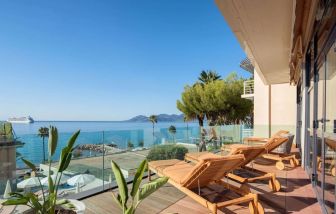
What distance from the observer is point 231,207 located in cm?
305

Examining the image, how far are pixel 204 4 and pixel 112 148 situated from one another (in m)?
12.9

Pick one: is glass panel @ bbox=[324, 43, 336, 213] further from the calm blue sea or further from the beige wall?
the beige wall

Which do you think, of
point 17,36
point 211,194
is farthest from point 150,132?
point 17,36

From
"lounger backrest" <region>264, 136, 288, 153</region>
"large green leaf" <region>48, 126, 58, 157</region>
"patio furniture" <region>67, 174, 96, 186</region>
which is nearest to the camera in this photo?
"large green leaf" <region>48, 126, 58, 157</region>

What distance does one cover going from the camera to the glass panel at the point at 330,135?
2.43 meters

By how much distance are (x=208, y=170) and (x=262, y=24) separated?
276 cm

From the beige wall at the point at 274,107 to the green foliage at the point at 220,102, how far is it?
27.0ft

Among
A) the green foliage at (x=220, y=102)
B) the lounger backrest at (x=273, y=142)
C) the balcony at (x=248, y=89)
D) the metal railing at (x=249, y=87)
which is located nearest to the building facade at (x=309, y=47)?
the lounger backrest at (x=273, y=142)

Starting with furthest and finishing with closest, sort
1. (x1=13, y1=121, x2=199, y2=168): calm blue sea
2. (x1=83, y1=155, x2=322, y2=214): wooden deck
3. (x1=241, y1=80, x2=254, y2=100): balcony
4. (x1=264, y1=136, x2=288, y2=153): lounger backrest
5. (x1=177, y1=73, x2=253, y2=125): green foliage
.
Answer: (x1=177, y1=73, x2=253, y2=125): green foliage → (x1=241, y1=80, x2=254, y2=100): balcony → (x1=264, y1=136, x2=288, y2=153): lounger backrest → (x1=13, y1=121, x2=199, y2=168): calm blue sea → (x1=83, y1=155, x2=322, y2=214): wooden deck

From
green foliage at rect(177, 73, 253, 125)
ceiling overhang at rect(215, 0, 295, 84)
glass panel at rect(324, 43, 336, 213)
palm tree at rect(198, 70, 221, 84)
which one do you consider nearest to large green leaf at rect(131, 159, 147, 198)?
glass panel at rect(324, 43, 336, 213)

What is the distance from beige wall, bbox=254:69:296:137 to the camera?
397 inches

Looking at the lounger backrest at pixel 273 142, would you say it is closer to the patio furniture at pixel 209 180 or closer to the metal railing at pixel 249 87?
the patio furniture at pixel 209 180

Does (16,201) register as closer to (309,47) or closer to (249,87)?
(309,47)

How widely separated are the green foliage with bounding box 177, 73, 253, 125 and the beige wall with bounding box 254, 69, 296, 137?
824 cm
